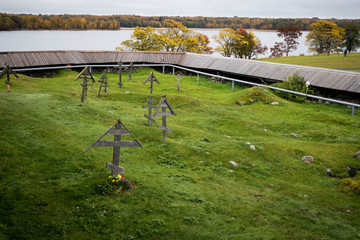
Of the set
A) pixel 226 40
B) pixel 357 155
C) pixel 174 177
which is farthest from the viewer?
pixel 226 40

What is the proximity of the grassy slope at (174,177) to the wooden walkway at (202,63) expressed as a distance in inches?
320

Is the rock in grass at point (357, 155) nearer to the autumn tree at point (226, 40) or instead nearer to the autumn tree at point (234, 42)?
the autumn tree at point (234, 42)

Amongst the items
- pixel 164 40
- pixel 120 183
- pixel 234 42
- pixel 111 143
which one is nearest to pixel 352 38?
pixel 234 42

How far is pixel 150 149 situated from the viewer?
13.2 meters

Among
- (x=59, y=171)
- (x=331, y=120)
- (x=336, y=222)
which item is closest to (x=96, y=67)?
(x=331, y=120)

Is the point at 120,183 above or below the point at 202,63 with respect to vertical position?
below

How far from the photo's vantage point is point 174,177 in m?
10.9

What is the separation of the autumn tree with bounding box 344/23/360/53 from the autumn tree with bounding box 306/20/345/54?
1515mm

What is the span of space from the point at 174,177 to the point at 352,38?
66984mm

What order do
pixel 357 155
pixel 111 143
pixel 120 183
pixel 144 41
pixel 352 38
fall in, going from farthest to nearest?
1. pixel 352 38
2. pixel 144 41
3. pixel 357 155
4. pixel 111 143
5. pixel 120 183

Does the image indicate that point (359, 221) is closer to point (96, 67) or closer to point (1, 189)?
point (1, 189)

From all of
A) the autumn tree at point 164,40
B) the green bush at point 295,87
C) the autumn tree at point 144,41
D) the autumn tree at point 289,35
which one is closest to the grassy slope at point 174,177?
the green bush at point 295,87

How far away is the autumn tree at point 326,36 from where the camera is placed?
69.0m

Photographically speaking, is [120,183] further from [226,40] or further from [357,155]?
[226,40]
